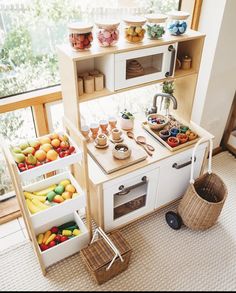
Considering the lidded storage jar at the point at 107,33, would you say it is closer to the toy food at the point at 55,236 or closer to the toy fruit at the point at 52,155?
the toy fruit at the point at 52,155

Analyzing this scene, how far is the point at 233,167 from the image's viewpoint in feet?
8.95

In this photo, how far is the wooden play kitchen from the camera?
1706 mm

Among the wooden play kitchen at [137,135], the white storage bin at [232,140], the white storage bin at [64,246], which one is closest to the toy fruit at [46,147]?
the wooden play kitchen at [137,135]

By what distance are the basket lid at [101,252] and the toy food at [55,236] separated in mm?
176

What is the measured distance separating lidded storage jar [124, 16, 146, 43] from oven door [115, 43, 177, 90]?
0.26 feet

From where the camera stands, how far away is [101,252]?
5.78 ft

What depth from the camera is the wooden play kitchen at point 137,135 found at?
1706mm

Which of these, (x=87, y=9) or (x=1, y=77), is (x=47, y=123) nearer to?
(x=1, y=77)

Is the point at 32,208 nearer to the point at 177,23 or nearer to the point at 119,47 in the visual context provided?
the point at 119,47

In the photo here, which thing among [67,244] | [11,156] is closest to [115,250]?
[67,244]

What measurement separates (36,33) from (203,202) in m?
1.51

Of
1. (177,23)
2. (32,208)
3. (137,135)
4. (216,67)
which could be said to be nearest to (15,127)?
(32,208)

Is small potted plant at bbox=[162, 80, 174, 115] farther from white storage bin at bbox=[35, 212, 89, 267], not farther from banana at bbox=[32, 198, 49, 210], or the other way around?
banana at bbox=[32, 198, 49, 210]

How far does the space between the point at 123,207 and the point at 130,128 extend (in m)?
0.57
